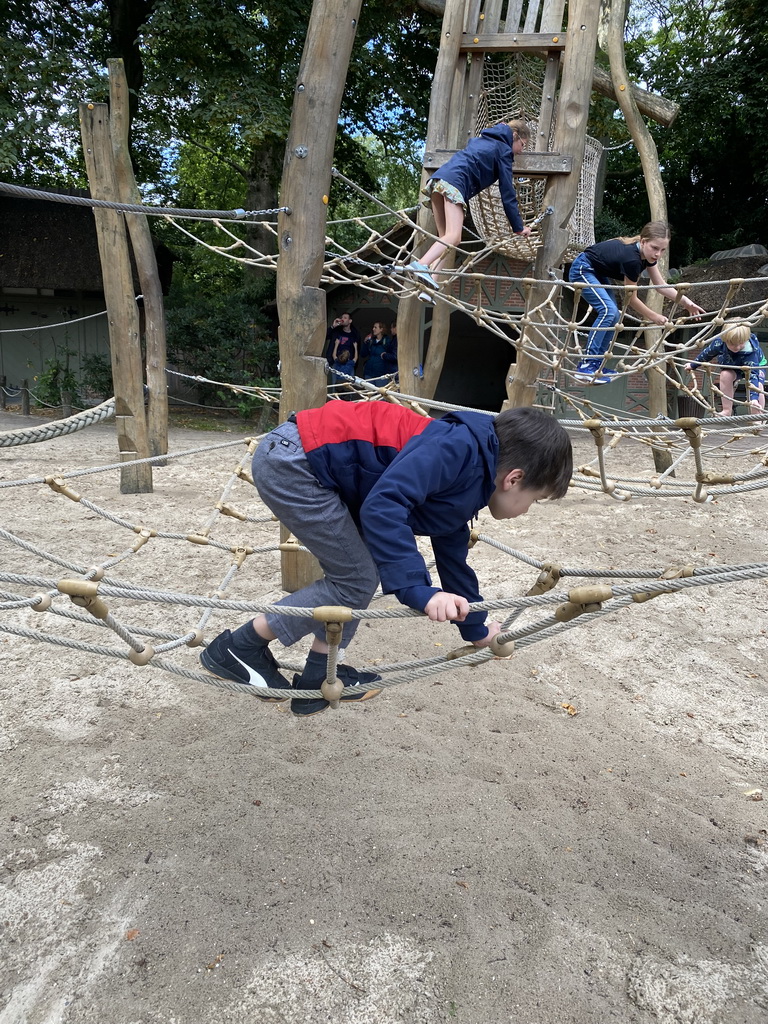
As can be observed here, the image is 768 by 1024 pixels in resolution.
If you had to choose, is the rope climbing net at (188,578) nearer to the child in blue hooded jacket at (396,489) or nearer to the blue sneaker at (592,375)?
the child in blue hooded jacket at (396,489)

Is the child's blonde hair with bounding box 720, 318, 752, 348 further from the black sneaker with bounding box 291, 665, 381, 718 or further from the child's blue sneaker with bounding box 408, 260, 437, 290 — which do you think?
the black sneaker with bounding box 291, 665, 381, 718

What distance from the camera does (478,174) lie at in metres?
3.92

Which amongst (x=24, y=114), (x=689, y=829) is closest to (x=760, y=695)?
(x=689, y=829)

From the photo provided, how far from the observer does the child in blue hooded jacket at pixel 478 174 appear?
3.86 meters

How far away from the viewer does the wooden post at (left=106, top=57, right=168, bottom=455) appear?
205 inches

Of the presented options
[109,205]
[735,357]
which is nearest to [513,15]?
[109,205]

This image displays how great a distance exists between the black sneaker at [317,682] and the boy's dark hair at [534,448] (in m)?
0.69

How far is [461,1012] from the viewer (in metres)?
1.62

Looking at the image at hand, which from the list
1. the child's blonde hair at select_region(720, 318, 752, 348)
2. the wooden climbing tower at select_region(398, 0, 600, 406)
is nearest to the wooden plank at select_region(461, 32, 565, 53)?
the wooden climbing tower at select_region(398, 0, 600, 406)

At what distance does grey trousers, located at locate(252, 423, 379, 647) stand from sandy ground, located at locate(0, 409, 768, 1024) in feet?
2.42

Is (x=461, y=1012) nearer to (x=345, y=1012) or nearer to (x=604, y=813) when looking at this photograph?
(x=345, y=1012)

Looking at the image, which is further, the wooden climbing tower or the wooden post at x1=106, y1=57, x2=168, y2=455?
the wooden post at x1=106, y1=57, x2=168, y2=455

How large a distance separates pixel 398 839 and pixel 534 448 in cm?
121

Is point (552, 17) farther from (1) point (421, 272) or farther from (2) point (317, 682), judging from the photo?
(2) point (317, 682)
